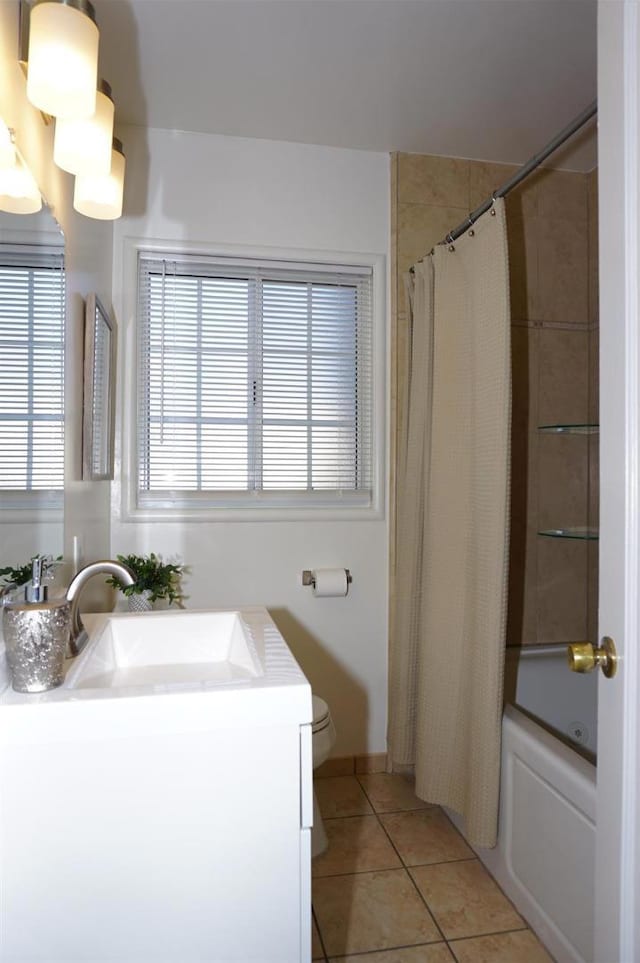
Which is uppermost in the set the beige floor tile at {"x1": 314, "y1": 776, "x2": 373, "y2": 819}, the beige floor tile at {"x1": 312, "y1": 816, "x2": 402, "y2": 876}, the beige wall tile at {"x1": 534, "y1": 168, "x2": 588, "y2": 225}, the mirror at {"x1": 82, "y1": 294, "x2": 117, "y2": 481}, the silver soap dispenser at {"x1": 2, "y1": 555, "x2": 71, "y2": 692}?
the beige wall tile at {"x1": 534, "y1": 168, "x2": 588, "y2": 225}

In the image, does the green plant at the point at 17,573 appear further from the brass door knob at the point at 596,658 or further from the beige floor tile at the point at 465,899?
the beige floor tile at the point at 465,899

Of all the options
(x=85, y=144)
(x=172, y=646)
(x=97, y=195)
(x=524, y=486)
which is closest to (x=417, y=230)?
(x=524, y=486)

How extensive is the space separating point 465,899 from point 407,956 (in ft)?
0.96

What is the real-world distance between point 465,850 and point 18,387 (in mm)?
1945

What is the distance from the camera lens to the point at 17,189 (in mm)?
1131

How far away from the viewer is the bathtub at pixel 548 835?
1.42m

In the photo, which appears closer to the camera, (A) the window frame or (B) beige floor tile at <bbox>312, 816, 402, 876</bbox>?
(B) beige floor tile at <bbox>312, 816, 402, 876</bbox>

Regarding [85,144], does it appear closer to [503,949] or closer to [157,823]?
[157,823]

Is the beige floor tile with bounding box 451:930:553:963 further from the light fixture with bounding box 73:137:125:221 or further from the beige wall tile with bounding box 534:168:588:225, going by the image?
the beige wall tile with bounding box 534:168:588:225

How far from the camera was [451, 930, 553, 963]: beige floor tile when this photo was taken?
1.56 metres

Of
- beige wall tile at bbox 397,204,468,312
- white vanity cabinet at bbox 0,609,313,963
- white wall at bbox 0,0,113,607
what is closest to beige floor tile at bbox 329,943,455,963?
white vanity cabinet at bbox 0,609,313,963

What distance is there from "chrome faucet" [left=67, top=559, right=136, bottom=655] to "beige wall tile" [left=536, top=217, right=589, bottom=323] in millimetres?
2071

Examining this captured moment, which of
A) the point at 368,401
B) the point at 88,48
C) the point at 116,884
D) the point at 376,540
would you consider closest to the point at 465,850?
the point at 376,540

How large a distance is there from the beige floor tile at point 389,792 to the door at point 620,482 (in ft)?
4.69
